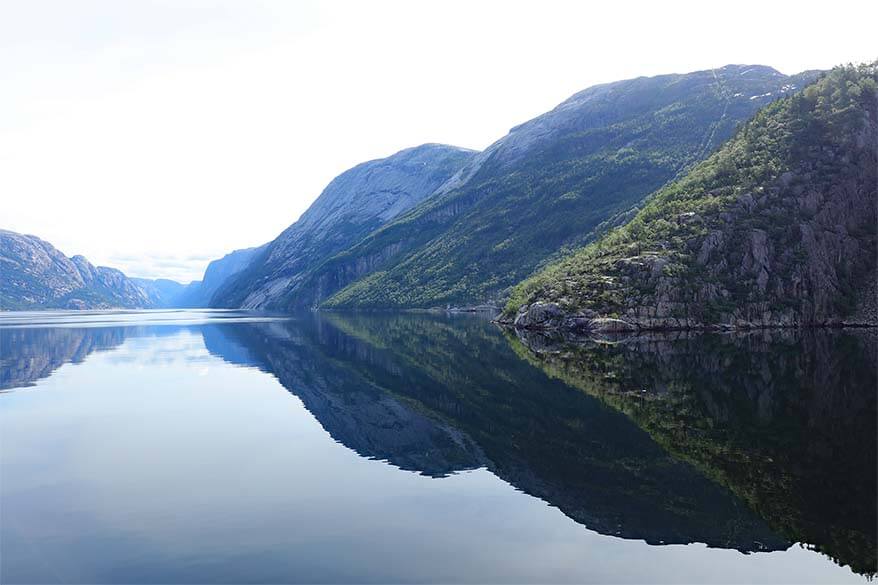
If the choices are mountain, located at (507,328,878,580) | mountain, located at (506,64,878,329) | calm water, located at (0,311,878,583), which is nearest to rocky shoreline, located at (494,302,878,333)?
mountain, located at (506,64,878,329)

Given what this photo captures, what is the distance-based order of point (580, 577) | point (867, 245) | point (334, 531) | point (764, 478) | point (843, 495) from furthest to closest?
point (867, 245) < point (764, 478) < point (843, 495) < point (334, 531) < point (580, 577)

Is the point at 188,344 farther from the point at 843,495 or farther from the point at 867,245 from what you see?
the point at 867,245

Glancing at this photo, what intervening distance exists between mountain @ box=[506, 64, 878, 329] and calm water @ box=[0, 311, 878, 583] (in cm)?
6133

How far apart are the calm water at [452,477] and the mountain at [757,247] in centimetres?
6133

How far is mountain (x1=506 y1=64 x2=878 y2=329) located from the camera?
420 ft

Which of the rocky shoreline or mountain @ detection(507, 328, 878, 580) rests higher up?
mountain @ detection(507, 328, 878, 580)

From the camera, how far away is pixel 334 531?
80.6 ft

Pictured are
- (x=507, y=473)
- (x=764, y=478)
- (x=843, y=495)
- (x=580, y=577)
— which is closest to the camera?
(x=580, y=577)

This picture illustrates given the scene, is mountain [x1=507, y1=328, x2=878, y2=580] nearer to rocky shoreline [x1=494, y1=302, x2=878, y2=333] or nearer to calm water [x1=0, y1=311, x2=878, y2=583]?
calm water [x1=0, y1=311, x2=878, y2=583]

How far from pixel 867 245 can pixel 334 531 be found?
153 metres

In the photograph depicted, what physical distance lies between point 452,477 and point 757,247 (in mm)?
125494

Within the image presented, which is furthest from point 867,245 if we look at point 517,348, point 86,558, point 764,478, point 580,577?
point 86,558

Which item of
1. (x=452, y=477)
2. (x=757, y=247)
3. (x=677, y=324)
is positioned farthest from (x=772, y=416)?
(x=757, y=247)

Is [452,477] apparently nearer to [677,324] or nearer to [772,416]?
[772,416]
